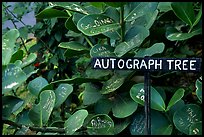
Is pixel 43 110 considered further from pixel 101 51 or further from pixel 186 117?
pixel 186 117

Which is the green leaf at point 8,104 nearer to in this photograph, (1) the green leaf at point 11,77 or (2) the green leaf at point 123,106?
(1) the green leaf at point 11,77

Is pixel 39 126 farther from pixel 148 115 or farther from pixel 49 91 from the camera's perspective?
pixel 148 115

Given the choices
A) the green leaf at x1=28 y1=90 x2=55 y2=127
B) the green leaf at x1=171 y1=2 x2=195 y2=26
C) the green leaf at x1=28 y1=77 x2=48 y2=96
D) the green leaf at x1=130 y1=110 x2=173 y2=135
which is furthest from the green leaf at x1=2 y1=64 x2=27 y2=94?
the green leaf at x1=171 y1=2 x2=195 y2=26

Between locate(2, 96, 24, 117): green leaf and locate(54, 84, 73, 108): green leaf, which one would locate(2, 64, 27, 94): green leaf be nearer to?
locate(2, 96, 24, 117): green leaf

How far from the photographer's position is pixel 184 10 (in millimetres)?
1221

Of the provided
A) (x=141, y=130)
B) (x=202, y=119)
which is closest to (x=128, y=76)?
(x=141, y=130)

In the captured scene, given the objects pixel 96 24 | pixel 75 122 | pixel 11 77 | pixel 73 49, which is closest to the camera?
pixel 11 77

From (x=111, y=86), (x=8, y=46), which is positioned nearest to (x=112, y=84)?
(x=111, y=86)

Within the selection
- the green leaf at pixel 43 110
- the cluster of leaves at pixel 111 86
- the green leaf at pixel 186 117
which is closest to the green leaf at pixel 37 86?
the cluster of leaves at pixel 111 86

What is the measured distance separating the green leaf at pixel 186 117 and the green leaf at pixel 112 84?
209 millimetres

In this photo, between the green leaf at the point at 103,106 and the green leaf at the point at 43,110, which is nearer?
the green leaf at the point at 43,110

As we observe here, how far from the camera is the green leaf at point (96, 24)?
3.89 ft

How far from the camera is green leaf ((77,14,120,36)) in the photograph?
1.19m

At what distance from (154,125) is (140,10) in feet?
1.15
